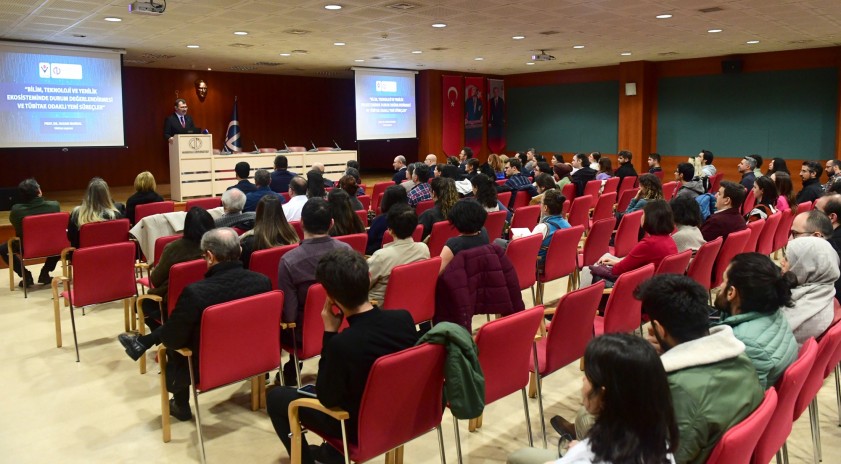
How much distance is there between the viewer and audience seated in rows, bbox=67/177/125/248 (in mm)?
6156

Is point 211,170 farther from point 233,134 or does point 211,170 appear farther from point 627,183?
point 627,183

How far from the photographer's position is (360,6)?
8.27 meters

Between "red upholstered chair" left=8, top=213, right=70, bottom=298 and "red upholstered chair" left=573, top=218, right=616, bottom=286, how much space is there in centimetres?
498

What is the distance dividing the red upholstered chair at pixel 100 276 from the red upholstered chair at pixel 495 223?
3211mm

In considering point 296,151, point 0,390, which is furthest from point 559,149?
point 0,390

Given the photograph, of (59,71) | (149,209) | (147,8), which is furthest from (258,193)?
(59,71)

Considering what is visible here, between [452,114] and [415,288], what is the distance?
14391 millimetres

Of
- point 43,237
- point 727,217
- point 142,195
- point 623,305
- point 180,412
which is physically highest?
point 142,195

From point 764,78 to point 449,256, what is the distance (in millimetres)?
13704

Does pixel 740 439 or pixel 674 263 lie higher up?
pixel 674 263

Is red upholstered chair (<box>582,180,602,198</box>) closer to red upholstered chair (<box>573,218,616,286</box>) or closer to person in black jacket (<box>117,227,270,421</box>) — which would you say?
red upholstered chair (<box>573,218,616,286</box>)

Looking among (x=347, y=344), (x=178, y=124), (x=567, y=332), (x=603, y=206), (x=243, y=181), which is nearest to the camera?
(x=347, y=344)

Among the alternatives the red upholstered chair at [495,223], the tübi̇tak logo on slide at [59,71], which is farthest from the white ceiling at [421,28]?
the red upholstered chair at [495,223]

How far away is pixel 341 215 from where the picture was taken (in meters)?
5.37
